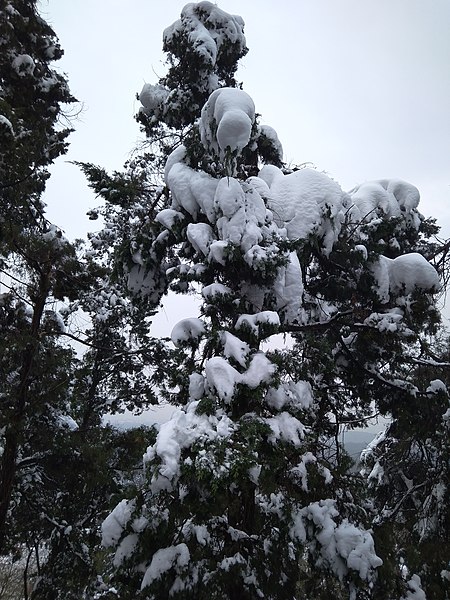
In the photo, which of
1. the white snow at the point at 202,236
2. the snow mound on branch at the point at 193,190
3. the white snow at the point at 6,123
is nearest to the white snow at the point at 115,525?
the white snow at the point at 202,236

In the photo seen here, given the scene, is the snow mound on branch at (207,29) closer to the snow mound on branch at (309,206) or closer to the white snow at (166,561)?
the snow mound on branch at (309,206)

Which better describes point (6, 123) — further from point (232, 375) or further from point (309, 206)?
point (232, 375)

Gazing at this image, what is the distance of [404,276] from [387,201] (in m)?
2.17

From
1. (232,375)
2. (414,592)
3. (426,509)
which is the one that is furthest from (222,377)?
(426,509)

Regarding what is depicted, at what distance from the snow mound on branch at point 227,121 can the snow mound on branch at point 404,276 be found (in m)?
3.13

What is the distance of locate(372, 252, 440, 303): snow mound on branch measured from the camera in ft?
19.3

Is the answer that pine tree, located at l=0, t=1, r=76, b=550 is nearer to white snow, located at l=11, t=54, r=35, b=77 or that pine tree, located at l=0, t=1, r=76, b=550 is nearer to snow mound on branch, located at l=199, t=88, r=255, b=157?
white snow, located at l=11, t=54, r=35, b=77

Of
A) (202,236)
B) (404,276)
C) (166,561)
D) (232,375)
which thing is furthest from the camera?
(404,276)

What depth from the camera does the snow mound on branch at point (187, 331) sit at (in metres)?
4.96

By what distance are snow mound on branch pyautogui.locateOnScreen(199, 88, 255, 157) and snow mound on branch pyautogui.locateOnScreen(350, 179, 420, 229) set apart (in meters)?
2.84

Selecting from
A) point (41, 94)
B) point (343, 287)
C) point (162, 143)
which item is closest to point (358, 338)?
point (343, 287)

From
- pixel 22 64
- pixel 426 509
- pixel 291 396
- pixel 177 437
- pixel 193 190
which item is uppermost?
pixel 22 64

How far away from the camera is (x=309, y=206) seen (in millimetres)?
6039

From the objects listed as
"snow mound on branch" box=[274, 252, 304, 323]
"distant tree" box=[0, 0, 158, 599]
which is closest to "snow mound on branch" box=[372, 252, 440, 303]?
"snow mound on branch" box=[274, 252, 304, 323]
